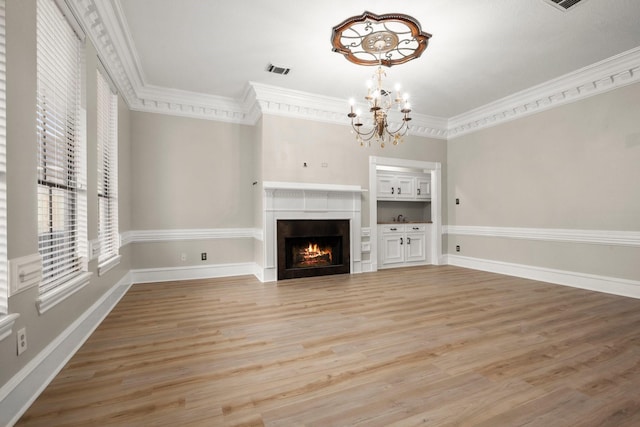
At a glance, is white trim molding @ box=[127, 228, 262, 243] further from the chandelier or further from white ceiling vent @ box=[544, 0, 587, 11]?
white ceiling vent @ box=[544, 0, 587, 11]

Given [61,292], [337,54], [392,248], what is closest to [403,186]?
[392,248]

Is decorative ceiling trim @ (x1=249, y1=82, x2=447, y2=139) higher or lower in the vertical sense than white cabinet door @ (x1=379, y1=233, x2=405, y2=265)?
higher

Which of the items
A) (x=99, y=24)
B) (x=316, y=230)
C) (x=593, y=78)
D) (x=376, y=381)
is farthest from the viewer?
(x=316, y=230)

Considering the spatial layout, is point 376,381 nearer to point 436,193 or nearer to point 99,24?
point 99,24

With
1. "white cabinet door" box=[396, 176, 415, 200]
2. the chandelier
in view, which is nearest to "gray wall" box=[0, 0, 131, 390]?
the chandelier

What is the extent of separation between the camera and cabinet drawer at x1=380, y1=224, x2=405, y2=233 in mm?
6023

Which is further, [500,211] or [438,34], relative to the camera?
[500,211]

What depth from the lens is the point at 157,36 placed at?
11.4 ft

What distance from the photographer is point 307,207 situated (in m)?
5.11

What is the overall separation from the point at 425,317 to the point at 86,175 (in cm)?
351

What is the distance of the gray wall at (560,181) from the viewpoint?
404 centimetres

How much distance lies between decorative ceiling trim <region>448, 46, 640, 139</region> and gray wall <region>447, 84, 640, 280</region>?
11cm

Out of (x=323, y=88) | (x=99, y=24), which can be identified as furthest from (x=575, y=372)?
(x=99, y=24)

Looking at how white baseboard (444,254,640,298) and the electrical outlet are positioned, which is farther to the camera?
white baseboard (444,254,640,298)
